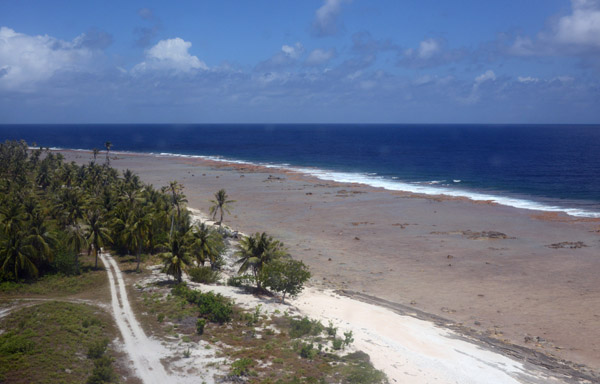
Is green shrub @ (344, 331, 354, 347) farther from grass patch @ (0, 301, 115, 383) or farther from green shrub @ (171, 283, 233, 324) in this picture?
grass patch @ (0, 301, 115, 383)

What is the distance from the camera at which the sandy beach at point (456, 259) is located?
38406 mm

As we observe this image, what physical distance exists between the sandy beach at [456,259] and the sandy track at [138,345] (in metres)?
19.8

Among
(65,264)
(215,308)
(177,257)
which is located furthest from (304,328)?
(65,264)

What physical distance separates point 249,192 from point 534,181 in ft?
243

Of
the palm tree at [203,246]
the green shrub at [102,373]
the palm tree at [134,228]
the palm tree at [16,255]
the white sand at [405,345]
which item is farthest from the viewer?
the palm tree at [134,228]

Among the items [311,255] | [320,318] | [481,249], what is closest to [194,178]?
[311,255]

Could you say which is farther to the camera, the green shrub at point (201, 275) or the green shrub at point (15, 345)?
the green shrub at point (201, 275)

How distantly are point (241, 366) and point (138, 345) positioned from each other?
7666 mm

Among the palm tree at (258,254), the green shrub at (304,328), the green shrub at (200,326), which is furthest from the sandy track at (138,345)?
the palm tree at (258,254)

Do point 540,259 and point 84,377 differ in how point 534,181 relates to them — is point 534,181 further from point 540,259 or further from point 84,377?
point 84,377

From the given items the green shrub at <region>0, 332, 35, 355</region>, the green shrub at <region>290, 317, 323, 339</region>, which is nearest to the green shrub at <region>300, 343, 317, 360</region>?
the green shrub at <region>290, 317, 323, 339</region>

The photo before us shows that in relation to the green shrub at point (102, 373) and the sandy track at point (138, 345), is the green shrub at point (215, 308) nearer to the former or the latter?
the sandy track at point (138, 345)

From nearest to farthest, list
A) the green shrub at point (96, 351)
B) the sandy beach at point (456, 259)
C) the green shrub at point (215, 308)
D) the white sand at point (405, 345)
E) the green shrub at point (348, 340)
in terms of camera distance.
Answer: the green shrub at point (96, 351)
the white sand at point (405, 345)
the green shrub at point (348, 340)
the green shrub at point (215, 308)
the sandy beach at point (456, 259)

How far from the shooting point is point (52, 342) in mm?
27125
